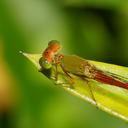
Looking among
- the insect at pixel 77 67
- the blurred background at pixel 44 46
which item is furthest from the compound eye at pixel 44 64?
the blurred background at pixel 44 46

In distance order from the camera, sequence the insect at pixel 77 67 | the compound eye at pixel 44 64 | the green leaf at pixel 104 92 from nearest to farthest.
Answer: the green leaf at pixel 104 92, the compound eye at pixel 44 64, the insect at pixel 77 67

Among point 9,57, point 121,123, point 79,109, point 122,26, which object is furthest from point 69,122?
point 122,26

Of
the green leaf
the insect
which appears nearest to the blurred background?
the insect

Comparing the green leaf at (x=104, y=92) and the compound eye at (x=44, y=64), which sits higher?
the compound eye at (x=44, y=64)

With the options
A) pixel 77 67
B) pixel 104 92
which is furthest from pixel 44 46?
pixel 104 92

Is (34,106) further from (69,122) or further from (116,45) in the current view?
(116,45)

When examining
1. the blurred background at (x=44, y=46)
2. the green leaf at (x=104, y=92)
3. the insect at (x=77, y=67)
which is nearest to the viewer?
the green leaf at (x=104, y=92)

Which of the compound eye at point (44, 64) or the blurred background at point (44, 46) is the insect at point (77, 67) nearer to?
the compound eye at point (44, 64)
